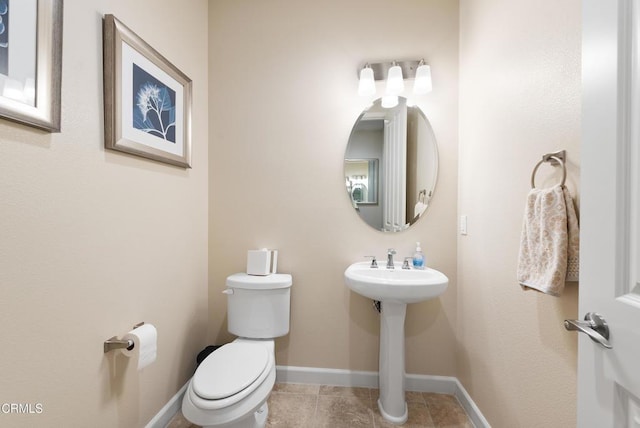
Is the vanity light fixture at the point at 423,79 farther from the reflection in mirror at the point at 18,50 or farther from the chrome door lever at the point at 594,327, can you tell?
the reflection in mirror at the point at 18,50

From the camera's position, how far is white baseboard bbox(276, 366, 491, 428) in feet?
5.64

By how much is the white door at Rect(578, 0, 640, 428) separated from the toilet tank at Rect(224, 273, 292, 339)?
132cm

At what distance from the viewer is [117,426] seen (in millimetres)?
1146

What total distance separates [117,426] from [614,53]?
2024mm

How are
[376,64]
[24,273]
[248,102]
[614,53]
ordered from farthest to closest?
[248,102]
[376,64]
[24,273]
[614,53]

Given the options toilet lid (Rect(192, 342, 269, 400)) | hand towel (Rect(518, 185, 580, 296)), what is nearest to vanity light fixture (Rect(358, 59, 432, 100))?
hand towel (Rect(518, 185, 580, 296))

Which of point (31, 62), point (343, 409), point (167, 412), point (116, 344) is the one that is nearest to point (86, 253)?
point (116, 344)

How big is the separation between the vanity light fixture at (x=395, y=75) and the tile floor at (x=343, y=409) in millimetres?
1886

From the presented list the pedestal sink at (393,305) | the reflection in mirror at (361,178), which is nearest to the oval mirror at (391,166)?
the reflection in mirror at (361,178)

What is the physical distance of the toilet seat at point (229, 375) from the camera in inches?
43.1

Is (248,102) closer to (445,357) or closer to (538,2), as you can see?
(538,2)

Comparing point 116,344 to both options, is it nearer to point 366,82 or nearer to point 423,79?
point 366,82

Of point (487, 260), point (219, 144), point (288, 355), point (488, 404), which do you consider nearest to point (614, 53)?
point (487, 260)

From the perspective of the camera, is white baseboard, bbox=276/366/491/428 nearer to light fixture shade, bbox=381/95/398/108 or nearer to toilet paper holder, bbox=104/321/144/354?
toilet paper holder, bbox=104/321/144/354
